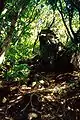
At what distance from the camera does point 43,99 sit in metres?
7.95

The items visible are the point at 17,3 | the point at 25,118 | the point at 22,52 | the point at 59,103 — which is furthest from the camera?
the point at 22,52

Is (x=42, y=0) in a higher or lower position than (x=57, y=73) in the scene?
higher

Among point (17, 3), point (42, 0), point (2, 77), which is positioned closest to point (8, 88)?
point (2, 77)

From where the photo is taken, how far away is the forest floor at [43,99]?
733 centimetres

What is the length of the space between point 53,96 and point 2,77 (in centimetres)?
281

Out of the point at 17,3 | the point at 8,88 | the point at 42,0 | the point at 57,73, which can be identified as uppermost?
the point at 17,3

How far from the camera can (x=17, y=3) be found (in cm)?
872

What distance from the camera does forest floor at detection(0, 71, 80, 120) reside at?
7332mm

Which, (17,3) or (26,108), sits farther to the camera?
(17,3)

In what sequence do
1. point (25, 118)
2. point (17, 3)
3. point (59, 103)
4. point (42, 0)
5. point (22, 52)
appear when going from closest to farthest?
point (25, 118)
point (59, 103)
point (17, 3)
point (22, 52)
point (42, 0)

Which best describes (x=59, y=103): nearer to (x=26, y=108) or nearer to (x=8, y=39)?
(x=26, y=108)

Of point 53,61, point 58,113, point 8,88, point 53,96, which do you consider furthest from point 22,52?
point 58,113

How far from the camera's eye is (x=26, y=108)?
24.7 feet

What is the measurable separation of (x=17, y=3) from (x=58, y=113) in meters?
3.60
